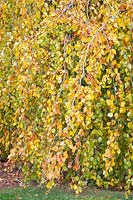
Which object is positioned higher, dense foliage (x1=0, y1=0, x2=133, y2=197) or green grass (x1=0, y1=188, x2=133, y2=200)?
dense foliage (x1=0, y1=0, x2=133, y2=197)

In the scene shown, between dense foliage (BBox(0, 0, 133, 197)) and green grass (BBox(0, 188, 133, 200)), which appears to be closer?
dense foliage (BBox(0, 0, 133, 197))

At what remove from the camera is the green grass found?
4.30 m

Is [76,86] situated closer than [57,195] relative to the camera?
Yes

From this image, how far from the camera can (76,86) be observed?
3199 mm

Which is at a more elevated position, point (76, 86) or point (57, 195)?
point (76, 86)

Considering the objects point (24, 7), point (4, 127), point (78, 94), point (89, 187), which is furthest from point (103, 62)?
point (4, 127)

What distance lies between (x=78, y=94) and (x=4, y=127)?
98.6 inches

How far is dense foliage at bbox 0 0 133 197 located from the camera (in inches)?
127

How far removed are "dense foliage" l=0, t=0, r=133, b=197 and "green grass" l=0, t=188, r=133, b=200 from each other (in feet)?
0.54

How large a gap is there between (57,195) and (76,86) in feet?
5.16

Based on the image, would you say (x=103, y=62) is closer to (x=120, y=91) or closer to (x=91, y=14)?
(x=120, y=91)

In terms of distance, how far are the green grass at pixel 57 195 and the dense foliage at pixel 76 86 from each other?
6.4 inches

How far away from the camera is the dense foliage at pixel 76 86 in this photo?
322 centimetres

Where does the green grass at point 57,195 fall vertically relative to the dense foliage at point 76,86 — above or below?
below
